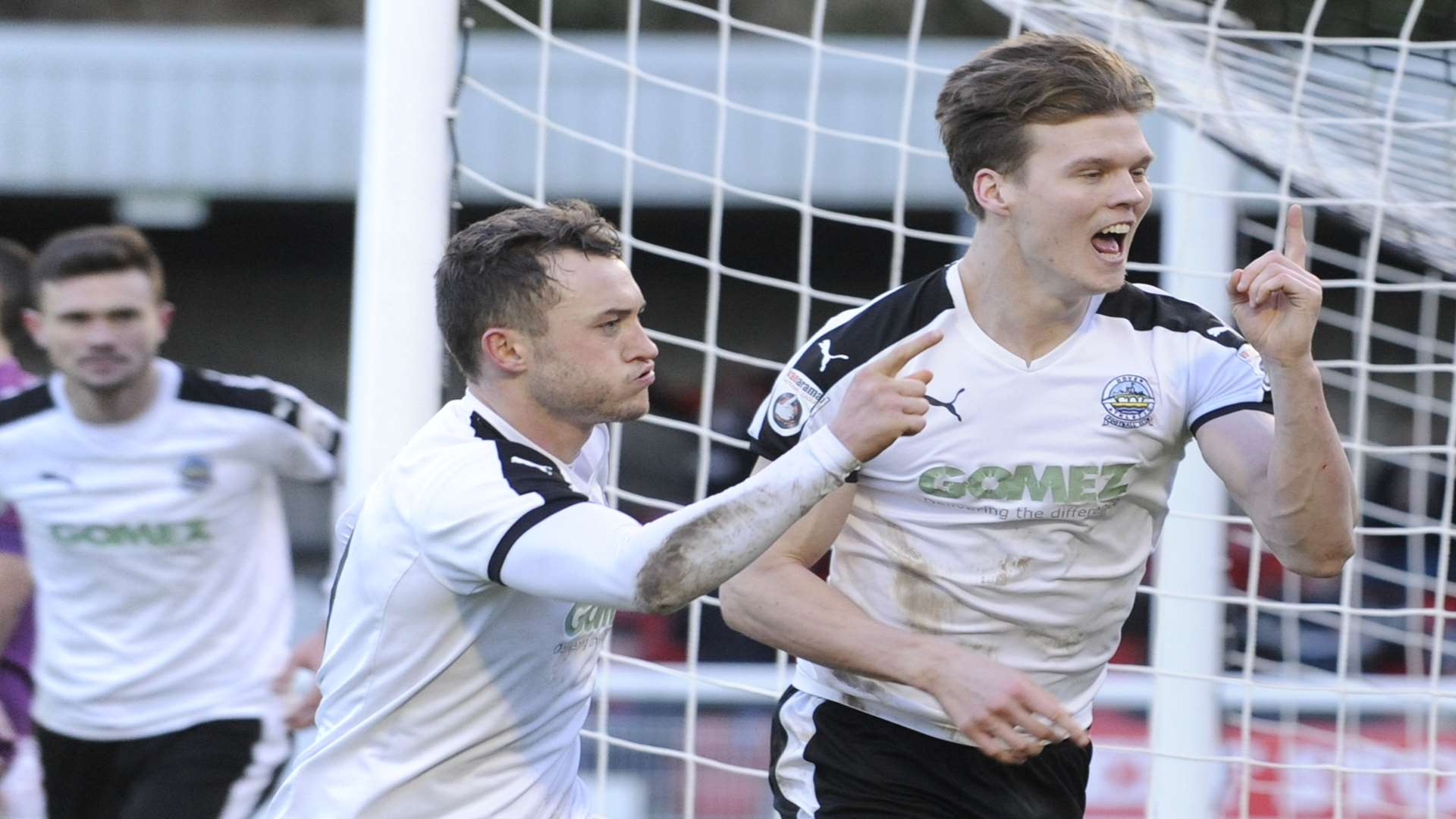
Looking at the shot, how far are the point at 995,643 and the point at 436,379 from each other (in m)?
1.31

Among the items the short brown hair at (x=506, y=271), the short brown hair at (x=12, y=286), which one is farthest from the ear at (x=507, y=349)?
the short brown hair at (x=12, y=286)

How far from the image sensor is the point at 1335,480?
2.43m

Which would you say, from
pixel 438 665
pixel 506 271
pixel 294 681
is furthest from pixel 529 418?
pixel 294 681

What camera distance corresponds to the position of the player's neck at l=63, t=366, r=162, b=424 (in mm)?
4293

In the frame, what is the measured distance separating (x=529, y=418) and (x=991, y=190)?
2.57 feet

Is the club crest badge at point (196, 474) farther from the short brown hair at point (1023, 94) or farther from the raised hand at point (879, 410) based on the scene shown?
the raised hand at point (879, 410)

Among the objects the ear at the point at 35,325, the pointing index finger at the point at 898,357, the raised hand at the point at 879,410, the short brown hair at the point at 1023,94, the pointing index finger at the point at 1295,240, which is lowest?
the ear at the point at 35,325

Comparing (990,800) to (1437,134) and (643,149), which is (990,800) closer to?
(1437,134)

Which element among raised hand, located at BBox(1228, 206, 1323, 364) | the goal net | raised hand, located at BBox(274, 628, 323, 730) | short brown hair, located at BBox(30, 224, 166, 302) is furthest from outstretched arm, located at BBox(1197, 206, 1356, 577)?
short brown hair, located at BBox(30, 224, 166, 302)

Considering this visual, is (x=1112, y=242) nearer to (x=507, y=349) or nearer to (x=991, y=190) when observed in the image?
(x=991, y=190)

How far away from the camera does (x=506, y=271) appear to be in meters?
2.49

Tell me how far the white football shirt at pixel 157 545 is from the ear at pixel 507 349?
1890mm

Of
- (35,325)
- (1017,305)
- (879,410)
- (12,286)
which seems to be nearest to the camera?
(879,410)

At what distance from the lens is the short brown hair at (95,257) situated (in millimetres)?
4230
